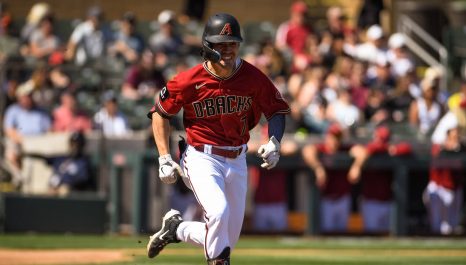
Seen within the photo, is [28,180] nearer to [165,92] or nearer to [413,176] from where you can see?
[413,176]

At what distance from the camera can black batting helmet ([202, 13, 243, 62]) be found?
8742 mm

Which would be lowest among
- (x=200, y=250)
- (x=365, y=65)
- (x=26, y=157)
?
(x=200, y=250)

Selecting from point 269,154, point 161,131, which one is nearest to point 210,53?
point 161,131

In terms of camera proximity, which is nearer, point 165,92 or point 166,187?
point 165,92

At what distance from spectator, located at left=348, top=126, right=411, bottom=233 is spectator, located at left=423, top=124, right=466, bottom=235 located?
0.50 m

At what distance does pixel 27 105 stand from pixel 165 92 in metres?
8.41

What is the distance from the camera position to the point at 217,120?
895cm

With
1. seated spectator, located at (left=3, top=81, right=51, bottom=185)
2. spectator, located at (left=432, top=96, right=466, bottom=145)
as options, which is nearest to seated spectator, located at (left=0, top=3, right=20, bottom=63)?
seated spectator, located at (left=3, top=81, right=51, bottom=185)

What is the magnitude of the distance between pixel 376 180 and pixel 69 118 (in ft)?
14.7

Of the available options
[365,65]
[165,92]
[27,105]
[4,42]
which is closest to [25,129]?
[27,105]

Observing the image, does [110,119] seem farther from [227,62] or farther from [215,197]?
[215,197]

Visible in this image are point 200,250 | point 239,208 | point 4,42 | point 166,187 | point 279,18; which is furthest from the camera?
point 279,18

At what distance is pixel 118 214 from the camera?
16.7 m

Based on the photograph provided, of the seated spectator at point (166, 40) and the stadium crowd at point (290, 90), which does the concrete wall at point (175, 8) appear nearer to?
the stadium crowd at point (290, 90)
